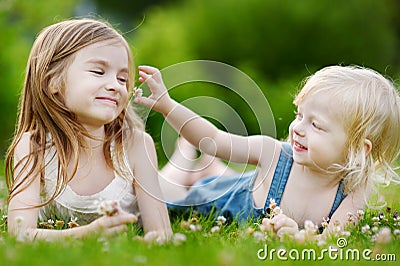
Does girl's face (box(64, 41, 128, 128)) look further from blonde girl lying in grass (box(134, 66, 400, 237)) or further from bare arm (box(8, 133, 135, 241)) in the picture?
bare arm (box(8, 133, 135, 241))

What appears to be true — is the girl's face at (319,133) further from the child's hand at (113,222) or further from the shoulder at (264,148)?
the child's hand at (113,222)

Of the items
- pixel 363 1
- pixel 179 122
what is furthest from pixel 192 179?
pixel 363 1

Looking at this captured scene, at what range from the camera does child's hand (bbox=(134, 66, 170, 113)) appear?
3.42 metres

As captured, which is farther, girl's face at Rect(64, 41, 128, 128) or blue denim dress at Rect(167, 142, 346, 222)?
blue denim dress at Rect(167, 142, 346, 222)

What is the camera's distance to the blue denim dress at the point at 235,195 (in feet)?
12.3

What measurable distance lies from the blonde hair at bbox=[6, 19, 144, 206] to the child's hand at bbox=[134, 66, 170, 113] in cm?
10

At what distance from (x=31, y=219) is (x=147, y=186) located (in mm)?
661

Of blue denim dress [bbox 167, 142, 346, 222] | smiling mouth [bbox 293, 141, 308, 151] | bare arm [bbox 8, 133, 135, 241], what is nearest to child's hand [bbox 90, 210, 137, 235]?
bare arm [bbox 8, 133, 135, 241]

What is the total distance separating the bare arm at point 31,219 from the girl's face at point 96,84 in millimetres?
325

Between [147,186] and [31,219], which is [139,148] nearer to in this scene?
[147,186]

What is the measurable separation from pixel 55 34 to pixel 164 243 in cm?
133

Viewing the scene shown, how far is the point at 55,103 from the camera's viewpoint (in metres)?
3.32

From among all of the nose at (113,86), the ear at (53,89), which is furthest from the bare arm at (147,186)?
the ear at (53,89)

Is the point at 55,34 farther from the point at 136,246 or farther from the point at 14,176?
the point at 136,246
